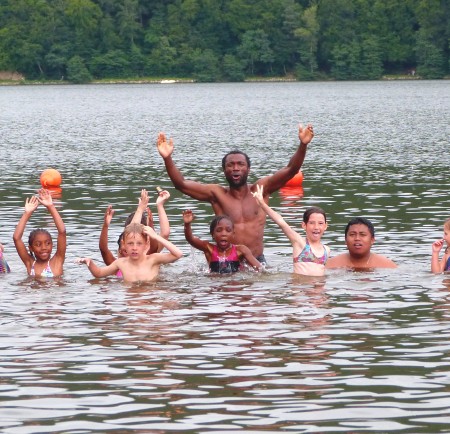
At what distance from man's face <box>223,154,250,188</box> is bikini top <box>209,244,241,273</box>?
2.94 ft

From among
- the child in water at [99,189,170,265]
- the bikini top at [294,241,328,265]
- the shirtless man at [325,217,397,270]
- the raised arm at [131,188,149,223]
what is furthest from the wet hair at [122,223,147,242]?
the shirtless man at [325,217,397,270]

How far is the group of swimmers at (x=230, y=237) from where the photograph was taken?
17.3m

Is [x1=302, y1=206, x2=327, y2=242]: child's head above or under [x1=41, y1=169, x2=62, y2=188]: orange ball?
above

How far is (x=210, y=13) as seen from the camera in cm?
17850

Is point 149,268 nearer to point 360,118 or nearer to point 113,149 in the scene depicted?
point 113,149

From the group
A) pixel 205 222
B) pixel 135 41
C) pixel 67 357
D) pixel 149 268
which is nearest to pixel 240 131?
pixel 205 222

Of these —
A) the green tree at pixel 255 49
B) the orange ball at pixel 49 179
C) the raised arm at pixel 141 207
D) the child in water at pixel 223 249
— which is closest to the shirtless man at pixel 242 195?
the child in water at pixel 223 249

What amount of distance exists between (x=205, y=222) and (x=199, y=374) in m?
12.9

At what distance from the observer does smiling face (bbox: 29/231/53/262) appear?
17641mm

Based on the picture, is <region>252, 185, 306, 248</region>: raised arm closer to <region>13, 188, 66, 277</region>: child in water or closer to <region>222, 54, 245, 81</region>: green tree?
<region>13, 188, 66, 277</region>: child in water

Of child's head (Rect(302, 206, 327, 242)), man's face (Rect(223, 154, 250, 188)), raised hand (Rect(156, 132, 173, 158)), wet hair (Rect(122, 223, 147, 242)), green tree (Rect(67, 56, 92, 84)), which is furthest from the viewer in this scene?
green tree (Rect(67, 56, 92, 84))

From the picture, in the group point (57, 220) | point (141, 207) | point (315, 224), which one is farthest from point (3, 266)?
point (315, 224)

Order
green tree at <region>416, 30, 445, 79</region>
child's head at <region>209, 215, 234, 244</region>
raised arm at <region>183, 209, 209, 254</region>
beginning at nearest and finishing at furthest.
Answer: raised arm at <region>183, 209, 209, 254</region>
child's head at <region>209, 215, 234, 244</region>
green tree at <region>416, 30, 445, 79</region>

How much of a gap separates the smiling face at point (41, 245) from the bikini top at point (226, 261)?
87.8 inches
